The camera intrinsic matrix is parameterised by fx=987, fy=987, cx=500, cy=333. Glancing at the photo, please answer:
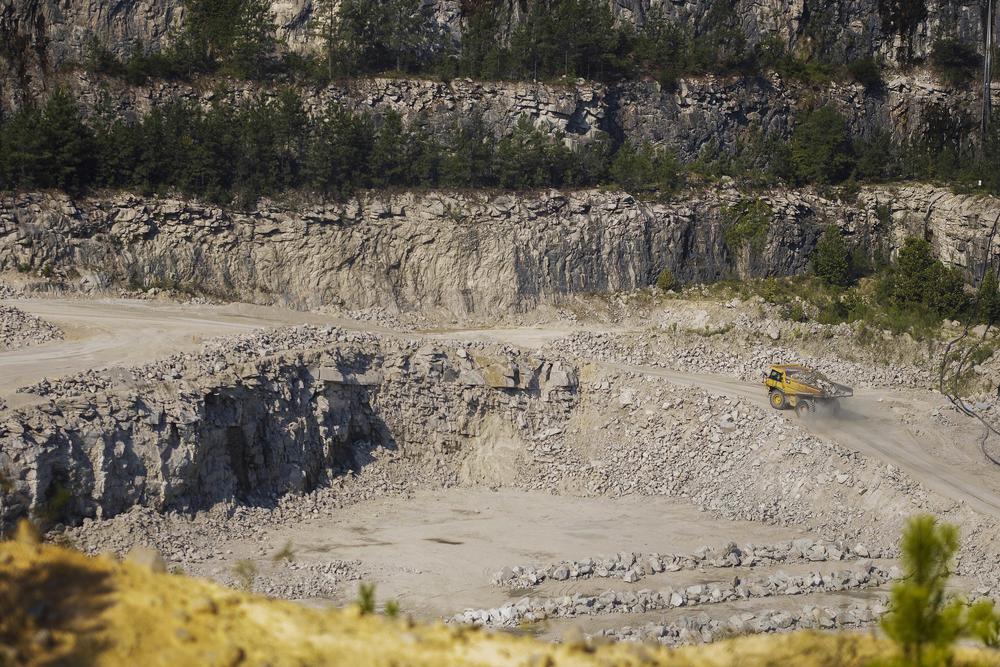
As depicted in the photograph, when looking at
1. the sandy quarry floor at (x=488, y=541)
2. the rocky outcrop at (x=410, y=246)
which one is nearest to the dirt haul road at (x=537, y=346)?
the rocky outcrop at (x=410, y=246)

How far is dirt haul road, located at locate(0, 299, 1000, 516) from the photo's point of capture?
3331 cm

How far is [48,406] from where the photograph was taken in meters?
29.2

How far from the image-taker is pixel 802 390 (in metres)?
37.7

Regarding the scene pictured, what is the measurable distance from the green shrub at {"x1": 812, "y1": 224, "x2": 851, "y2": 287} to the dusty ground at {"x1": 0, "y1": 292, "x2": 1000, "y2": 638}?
12593 millimetres

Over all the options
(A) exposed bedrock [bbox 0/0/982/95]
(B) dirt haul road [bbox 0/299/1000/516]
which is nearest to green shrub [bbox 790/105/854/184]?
(A) exposed bedrock [bbox 0/0/982/95]

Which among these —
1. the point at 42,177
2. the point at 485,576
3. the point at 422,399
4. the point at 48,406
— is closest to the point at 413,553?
the point at 485,576

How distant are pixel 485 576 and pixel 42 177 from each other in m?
32.9

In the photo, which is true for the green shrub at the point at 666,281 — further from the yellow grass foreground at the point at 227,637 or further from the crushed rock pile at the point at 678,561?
the yellow grass foreground at the point at 227,637

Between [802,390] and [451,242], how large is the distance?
2159 centimetres

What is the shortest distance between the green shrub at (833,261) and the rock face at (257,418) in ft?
66.4

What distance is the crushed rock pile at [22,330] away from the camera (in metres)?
36.5

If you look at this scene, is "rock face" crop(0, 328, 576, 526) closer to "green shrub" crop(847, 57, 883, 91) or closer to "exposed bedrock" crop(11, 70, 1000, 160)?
"exposed bedrock" crop(11, 70, 1000, 160)

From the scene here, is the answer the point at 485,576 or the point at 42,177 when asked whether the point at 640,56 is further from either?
the point at 485,576

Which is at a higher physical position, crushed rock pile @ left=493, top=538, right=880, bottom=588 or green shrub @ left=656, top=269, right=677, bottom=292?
green shrub @ left=656, top=269, right=677, bottom=292
